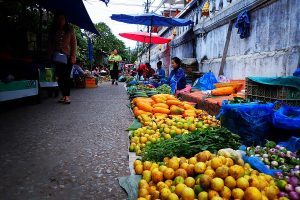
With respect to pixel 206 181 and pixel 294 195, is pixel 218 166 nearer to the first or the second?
pixel 206 181

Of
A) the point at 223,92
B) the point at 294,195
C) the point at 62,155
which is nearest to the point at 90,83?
the point at 223,92

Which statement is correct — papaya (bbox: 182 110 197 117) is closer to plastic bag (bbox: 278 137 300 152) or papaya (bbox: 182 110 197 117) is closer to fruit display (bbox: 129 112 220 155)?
fruit display (bbox: 129 112 220 155)

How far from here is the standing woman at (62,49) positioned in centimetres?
718

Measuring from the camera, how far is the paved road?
2607mm

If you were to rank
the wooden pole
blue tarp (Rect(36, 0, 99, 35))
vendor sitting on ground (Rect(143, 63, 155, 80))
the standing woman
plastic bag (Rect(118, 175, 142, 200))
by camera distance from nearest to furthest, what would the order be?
1. plastic bag (Rect(118, 175, 142, 200))
2. the standing woman
3. blue tarp (Rect(36, 0, 99, 35))
4. the wooden pole
5. vendor sitting on ground (Rect(143, 63, 155, 80))

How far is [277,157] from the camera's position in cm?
291

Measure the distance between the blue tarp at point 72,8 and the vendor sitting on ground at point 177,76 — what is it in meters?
3.48

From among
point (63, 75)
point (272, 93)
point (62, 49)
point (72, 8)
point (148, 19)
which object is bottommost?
point (272, 93)

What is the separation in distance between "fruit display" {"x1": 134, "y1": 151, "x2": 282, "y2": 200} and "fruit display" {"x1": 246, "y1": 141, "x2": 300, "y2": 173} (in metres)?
0.30

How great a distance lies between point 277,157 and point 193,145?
844 mm

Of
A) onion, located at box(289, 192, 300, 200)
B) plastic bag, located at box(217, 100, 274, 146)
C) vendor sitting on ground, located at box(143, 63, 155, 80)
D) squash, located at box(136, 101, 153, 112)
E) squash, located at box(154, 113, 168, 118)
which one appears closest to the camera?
onion, located at box(289, 192, 300, 200)

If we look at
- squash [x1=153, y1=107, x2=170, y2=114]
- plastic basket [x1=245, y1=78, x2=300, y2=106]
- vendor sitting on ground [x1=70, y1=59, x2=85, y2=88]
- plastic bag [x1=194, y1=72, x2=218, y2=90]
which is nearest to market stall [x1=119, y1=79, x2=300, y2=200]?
plastic basket [x1=245, y1=78, x2=300, y2=106]

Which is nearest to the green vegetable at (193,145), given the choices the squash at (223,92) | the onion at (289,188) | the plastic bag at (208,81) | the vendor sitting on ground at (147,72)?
the onion at (289,188)

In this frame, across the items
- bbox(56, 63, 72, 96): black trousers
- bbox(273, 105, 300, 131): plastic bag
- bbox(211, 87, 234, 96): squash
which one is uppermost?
bbox(56, 63, 72, 96): black trousers
